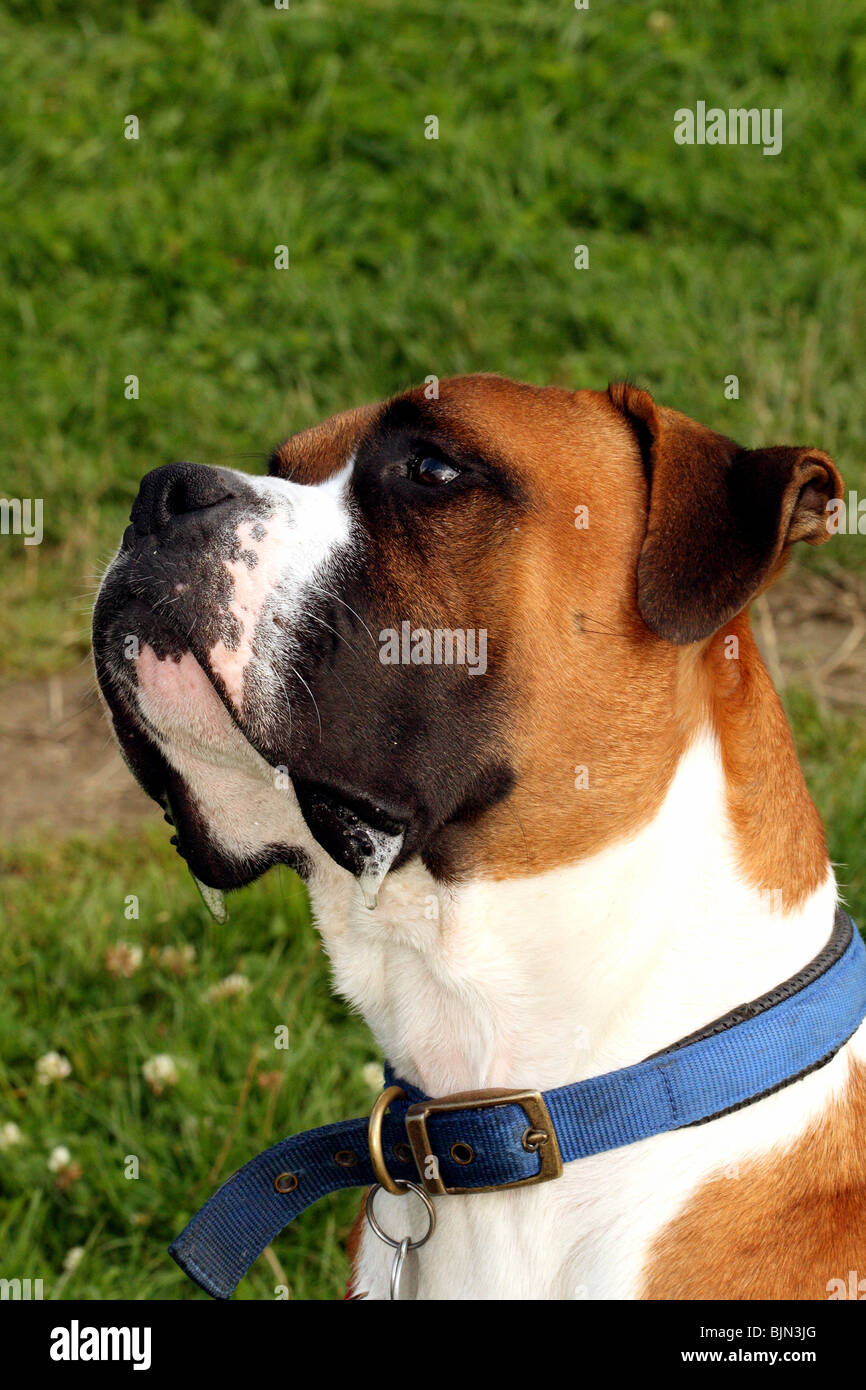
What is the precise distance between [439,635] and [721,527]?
50 cm

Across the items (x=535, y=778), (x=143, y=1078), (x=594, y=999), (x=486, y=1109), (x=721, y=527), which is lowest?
(x=143, y=1078)

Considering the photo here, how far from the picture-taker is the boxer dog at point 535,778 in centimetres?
250

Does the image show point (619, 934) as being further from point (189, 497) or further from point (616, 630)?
point (189, 497)

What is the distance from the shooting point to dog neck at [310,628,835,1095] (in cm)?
254

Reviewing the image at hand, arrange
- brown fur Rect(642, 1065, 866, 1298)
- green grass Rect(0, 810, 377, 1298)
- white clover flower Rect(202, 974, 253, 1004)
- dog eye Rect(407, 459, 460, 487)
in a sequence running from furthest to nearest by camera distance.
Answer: white clover flower Rect(202, 974, 253, 1004), green grass Rect(0, 810, 377, 1298), dog eye Rect(407, 459, 460, 487), brown fur Rect(642, 1065, 866, 1298)

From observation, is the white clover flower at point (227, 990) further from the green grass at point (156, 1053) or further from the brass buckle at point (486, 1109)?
the brass buckle at point (486, 1109)

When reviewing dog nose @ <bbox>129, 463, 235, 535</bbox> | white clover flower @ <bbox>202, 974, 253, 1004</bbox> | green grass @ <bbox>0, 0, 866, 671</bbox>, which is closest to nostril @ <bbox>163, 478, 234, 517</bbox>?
dog nose @ <bbox>129, 463, 235, 535</bbox>

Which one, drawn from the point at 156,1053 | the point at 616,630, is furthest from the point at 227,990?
the point at 616,630

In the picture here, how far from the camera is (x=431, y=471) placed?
275cm

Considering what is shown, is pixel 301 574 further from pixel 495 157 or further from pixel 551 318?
pixel 495 157

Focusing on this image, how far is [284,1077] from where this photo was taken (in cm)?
380

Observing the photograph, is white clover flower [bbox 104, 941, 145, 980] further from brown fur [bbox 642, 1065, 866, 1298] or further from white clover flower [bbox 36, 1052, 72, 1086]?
brown fur [bbox 642, 1065, 866, 1298]

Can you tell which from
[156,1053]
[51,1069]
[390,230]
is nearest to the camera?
[51,1069]

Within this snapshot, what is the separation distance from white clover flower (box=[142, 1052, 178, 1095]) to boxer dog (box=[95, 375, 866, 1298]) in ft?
3.82
